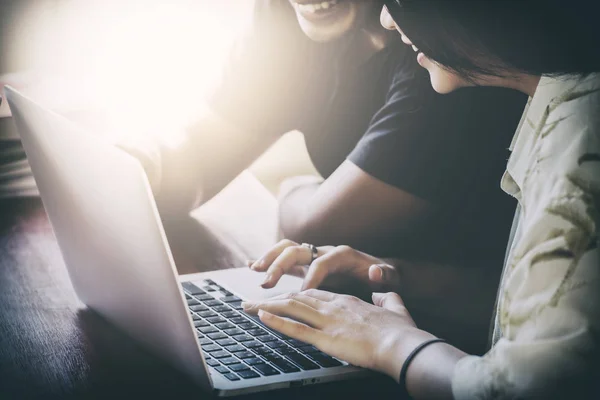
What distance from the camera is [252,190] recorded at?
1.49 metres

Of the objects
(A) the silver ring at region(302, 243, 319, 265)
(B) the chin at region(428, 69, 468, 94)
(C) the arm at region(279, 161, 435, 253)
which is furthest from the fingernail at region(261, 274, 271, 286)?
(B) the chin at region(428, 69, 468, 94)

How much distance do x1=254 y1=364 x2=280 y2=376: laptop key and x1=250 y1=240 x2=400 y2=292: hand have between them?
323 millimetres

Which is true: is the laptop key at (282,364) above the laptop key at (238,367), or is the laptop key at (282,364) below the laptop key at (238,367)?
below

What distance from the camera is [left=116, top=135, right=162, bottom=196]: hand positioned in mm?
1414

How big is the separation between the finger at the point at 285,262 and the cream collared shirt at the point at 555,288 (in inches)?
18.4

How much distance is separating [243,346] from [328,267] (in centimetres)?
32

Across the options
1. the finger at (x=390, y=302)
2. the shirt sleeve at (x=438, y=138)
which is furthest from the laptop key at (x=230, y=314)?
the shirt sleeve at (x=438, y=138)

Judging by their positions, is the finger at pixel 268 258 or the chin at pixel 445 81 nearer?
the chin at pixel 445 81

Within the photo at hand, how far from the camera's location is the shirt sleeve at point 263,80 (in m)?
1.42

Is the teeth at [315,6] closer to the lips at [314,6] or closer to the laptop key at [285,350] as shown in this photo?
the lips at [314,6]

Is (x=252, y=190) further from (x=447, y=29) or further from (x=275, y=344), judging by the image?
(x=447, y=29)

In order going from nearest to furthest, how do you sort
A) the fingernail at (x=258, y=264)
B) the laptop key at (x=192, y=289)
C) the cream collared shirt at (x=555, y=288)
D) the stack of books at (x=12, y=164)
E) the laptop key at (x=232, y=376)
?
the cream collared shirt at (x=555, y=288), the laptop key at (x=232, y=376), the laptop key at (x=192, y=289), the fingernail at (x=258, y=264), the stack of books at (x=12, y=164)

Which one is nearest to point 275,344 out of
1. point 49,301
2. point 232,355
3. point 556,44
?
point 232,355

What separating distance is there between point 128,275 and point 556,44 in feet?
1.98
